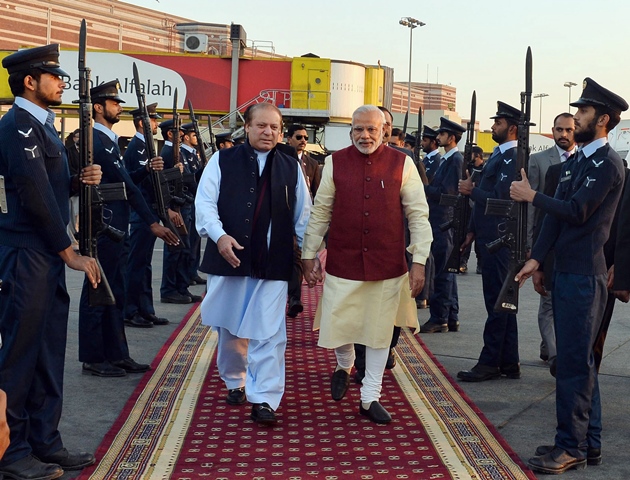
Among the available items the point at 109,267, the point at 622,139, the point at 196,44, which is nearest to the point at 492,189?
the point at 109,267

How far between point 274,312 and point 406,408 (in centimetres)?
108

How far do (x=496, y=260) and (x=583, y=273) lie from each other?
2.14 metres

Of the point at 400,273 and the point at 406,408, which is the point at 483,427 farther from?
the point at 400,273

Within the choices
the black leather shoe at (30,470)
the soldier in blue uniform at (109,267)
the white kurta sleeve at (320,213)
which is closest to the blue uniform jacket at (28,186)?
the black leather shoe at (30,470)

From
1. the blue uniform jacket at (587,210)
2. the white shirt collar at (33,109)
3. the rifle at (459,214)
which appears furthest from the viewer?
the rifle at (459,214)

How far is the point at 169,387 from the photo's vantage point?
6328 mm

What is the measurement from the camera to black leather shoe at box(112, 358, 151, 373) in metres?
6.71

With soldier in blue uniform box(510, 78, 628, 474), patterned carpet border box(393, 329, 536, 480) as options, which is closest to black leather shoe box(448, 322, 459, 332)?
patterned carpet border box(393, 329, 536, 480)

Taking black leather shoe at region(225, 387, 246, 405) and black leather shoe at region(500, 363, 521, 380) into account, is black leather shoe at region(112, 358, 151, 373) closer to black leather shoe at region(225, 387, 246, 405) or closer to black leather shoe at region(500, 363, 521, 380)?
black leather shoe at region(225, 387, 246, 405)

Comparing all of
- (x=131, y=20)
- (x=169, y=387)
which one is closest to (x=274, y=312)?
(x=169, y=387)

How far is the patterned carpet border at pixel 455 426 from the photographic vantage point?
4641mm

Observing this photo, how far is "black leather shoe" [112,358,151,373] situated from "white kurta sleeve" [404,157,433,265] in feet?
7.74

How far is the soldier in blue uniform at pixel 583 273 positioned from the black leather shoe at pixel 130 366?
10.2 feet

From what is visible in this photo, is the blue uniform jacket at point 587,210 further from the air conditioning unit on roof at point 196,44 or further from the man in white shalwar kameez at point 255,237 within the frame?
the air conditioning unit on roof at point 196,44
